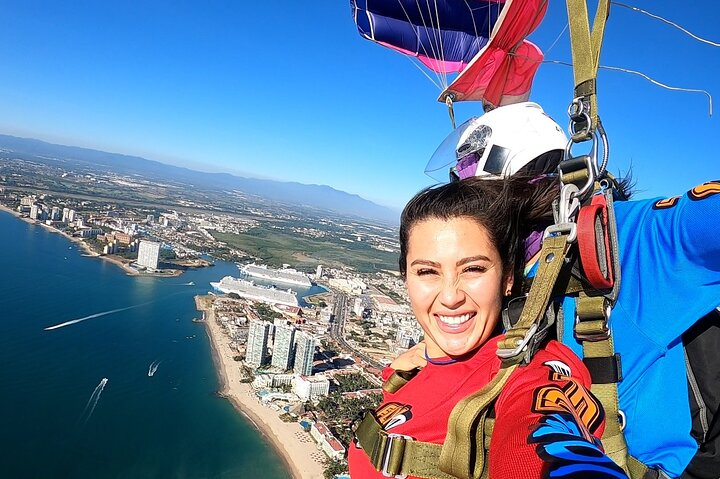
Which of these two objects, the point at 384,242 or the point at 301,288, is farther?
the point at 384,242

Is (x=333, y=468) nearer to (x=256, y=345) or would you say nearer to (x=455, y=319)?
(x=256, y=345)

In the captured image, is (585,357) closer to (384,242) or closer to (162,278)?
(162,278)

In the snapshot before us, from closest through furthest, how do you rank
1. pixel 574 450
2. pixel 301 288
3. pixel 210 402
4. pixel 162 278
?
pixel 574 450
pixel 210 402
pixel 162 278
pixel 301 288

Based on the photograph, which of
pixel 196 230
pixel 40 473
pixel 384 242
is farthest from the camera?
pixel 384 242

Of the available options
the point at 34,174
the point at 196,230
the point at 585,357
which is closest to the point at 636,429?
the point at 585,357

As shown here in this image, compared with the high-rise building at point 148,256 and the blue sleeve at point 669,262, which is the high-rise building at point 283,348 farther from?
the blue sleeve at point 669,262

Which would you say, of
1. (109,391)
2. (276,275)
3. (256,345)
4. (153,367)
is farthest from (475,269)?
(276,275)
